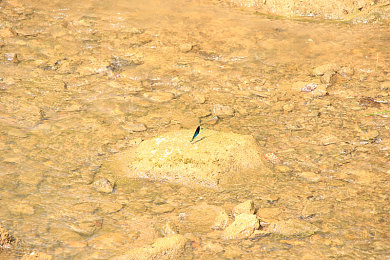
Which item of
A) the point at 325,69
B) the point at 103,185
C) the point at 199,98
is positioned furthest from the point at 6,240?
the point at 325,69

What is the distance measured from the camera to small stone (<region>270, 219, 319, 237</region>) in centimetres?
245

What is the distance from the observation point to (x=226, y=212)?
105 inches

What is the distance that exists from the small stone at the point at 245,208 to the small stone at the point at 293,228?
0.56 feet

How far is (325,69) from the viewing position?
4516 mm

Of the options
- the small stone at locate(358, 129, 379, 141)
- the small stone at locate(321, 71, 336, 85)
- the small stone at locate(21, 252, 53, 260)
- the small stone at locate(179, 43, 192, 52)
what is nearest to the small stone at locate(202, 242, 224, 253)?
the small stone at locate(21, 252, 53, 260)

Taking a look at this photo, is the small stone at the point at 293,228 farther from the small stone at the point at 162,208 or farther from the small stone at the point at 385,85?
the small stone at the point at 385,85

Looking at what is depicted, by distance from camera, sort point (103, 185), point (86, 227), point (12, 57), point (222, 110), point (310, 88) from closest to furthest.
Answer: point (86, 227) → point (103, 185) → point (222, 110) → point (310, 88) → point (12, 57)

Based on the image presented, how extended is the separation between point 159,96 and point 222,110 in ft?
2.02

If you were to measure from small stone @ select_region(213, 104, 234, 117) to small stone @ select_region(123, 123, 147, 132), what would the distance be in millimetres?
664

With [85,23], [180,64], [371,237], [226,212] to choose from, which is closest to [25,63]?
[85,23]

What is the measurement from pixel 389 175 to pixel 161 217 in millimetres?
1555

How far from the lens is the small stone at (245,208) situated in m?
2.62

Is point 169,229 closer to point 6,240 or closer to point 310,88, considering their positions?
point 6,240

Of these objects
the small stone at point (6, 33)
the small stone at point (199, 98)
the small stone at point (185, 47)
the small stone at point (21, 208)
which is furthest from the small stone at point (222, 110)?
the small stone at point (6, 33)
